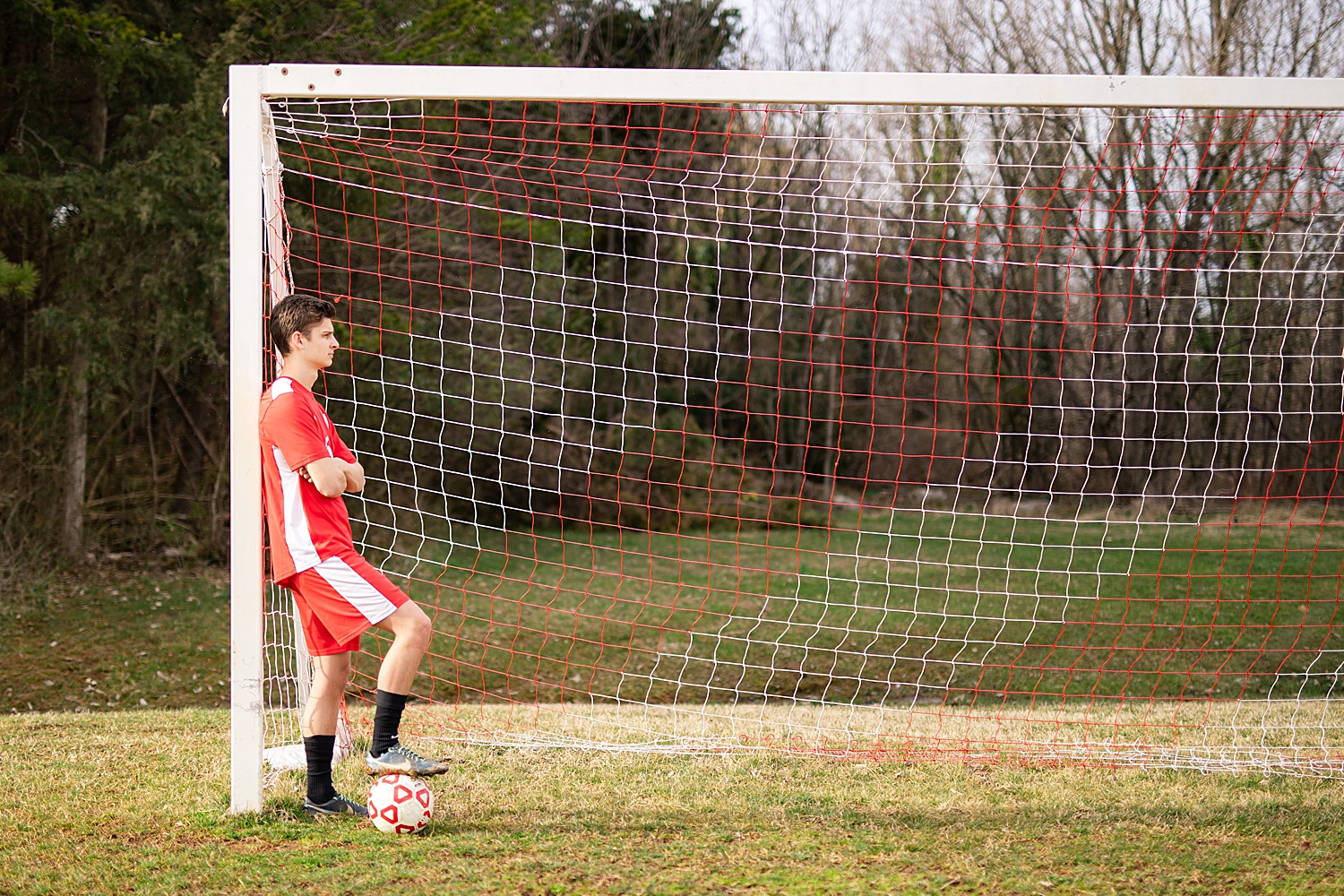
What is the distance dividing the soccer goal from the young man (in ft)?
0.81

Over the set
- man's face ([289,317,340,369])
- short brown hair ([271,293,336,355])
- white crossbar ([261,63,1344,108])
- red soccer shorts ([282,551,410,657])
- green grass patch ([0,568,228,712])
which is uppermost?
white crossbar ([261,63,1344,108])

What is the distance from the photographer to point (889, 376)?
88.3ft

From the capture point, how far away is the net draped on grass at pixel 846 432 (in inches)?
241

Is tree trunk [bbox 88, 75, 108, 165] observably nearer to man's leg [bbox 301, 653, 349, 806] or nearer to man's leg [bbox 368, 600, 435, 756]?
man's leg [bbox 301, 653, 349, 806]

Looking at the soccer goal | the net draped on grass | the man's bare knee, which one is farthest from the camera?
the net draped on grass

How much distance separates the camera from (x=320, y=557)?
11.8ft

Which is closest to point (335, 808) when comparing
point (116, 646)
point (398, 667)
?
point (398, 667)

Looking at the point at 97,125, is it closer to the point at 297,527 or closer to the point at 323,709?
the point at 297,527

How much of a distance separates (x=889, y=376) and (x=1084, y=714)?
21.0m

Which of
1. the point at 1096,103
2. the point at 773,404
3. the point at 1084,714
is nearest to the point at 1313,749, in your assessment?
the point at 1084,714

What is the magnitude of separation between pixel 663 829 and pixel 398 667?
1.13m

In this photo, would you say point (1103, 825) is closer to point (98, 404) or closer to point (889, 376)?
point (98, 404)

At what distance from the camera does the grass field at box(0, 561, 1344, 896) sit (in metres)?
3.25

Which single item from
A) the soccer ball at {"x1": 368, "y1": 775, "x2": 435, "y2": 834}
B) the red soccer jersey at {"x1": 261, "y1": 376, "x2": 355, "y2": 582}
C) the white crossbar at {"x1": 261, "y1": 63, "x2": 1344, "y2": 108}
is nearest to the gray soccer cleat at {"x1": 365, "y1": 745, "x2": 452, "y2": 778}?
the soccer ball at {"x1": 368, "y1": 775, "x2": 435, "y2": 834}
